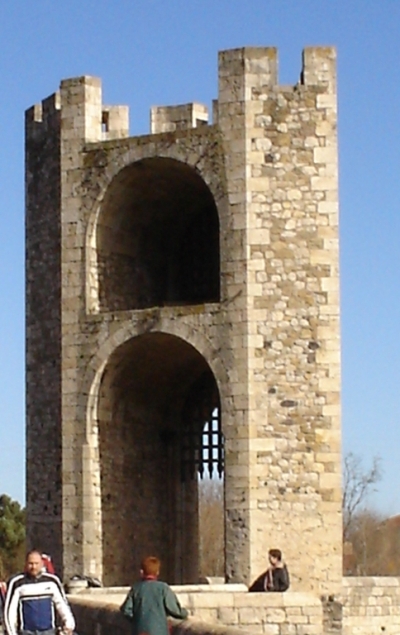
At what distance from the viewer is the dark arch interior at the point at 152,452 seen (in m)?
23.0

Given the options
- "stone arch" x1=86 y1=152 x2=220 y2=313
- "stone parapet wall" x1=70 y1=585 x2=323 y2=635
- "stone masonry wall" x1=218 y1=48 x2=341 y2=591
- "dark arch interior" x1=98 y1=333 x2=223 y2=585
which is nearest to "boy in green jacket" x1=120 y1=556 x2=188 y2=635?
"stone parapet wall" x1=70 y1=585 x2=323 y2=635

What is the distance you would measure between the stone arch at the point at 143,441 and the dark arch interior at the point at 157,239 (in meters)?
0.96

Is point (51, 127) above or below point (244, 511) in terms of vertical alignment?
above

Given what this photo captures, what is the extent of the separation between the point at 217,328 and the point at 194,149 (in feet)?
8.33

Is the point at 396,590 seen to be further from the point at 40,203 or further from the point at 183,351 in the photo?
the point at 40,203

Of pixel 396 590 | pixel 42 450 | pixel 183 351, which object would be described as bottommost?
pixel 396 590

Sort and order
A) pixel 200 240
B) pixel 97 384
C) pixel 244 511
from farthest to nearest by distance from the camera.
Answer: pixel 200 240 → pixel 97 384 → pixel 244 511

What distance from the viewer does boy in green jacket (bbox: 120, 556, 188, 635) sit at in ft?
37.4

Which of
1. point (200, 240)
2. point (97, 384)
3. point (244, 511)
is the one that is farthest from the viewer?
point (200, 240)

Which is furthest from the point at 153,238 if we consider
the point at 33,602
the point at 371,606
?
the point at 33,602

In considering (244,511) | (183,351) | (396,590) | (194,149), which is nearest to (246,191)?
(194,149)

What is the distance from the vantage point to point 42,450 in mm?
23469

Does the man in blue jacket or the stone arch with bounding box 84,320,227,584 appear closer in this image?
the man in blue jacket

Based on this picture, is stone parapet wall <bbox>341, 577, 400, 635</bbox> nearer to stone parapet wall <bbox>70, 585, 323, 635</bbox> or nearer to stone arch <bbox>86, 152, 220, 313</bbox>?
stone parapet wall <bbox>70, 585, 323, 635</bbox>
